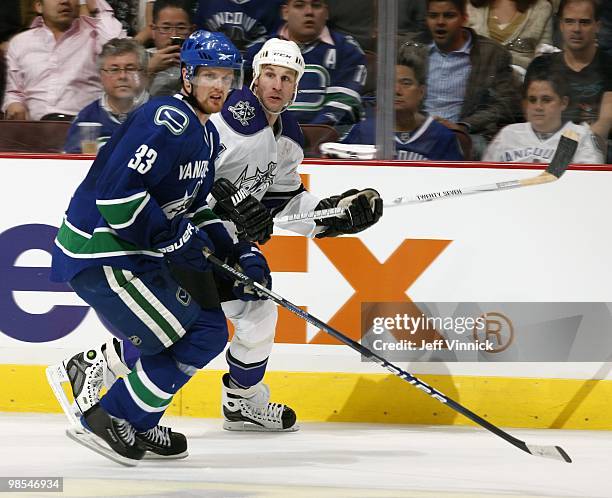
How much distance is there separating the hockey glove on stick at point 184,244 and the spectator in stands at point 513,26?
1.35 meters

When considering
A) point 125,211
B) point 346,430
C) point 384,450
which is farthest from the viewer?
point 346,430

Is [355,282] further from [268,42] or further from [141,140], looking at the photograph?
[141,140]

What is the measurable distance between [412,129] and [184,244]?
4.05 feet

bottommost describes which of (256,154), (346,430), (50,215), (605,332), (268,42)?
(346,430)

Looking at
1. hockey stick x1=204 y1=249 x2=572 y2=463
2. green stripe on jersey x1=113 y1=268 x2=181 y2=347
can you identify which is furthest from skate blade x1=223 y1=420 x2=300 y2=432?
green stripe on jersey x1=113 y1=268 x2=181 y2=347

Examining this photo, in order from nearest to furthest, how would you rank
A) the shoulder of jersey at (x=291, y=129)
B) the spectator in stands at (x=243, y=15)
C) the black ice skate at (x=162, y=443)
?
the black ice skate at (x=162, y=443) < the shoulder of jersey at (x=291, y=129) < the spectator in stands at (x=243, y=15)

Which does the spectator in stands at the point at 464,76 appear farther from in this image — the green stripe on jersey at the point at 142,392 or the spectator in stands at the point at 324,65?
the green stripe on jersey at the point at 142,392

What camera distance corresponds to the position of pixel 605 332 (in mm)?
3943

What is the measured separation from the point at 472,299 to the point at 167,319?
4.25 ft

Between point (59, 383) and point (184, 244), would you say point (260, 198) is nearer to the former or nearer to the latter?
point (184, 244)

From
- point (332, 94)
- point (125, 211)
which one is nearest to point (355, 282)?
point (332, 94)

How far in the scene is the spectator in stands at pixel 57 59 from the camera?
4160 millimetres

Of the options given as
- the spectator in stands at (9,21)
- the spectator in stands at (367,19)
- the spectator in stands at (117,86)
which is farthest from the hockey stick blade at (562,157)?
the spectator in stands at (9,21)

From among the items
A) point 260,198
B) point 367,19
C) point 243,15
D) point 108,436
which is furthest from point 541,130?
point 108,436
